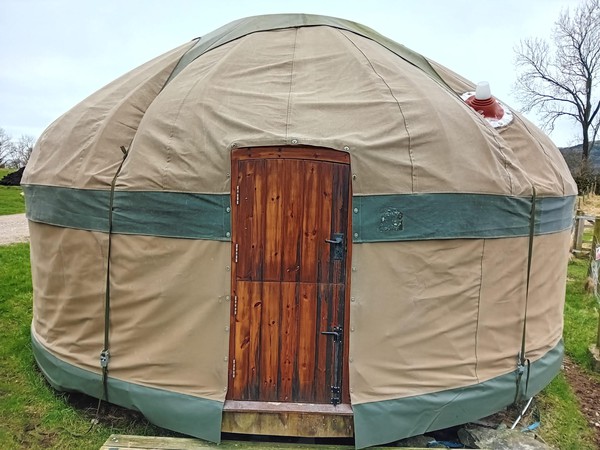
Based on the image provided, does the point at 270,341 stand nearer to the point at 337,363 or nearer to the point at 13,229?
the point at 337,363

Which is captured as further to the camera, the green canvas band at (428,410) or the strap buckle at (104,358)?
the strap buckle at (104,358)

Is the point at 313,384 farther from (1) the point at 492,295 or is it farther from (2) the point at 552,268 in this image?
(2) the point at 552,268

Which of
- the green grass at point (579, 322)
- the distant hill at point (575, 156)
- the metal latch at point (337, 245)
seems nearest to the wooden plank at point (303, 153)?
the metal latch at point (337, 245)

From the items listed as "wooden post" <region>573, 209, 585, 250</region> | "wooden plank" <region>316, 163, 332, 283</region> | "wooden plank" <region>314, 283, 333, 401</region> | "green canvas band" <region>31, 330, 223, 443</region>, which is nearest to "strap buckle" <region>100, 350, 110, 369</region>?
"green canvas band" <region>31, 330, 223, 443</region>

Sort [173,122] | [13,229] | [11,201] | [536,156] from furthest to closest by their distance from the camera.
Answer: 1. [11,201]
2. [13,229]
3. [536,156]
4. [173,122]

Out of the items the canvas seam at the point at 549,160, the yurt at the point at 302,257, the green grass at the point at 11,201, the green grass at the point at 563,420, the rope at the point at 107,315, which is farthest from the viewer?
the green grass at the point at 11,201

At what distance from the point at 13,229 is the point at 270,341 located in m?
12.3

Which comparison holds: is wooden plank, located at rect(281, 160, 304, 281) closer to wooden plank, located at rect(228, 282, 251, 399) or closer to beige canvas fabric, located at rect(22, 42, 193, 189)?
wooden plank, located at rect(228, 282, 251, 399)

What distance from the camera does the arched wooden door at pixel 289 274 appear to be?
326cm

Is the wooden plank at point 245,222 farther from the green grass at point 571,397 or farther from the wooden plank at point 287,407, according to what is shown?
the green grass at point 571,397

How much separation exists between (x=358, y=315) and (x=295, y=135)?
1.24 m

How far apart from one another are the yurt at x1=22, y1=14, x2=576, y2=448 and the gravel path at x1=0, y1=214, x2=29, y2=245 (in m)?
8.86

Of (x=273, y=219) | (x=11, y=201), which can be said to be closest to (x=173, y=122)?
(x=273, y=219)

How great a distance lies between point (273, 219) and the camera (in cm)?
329
